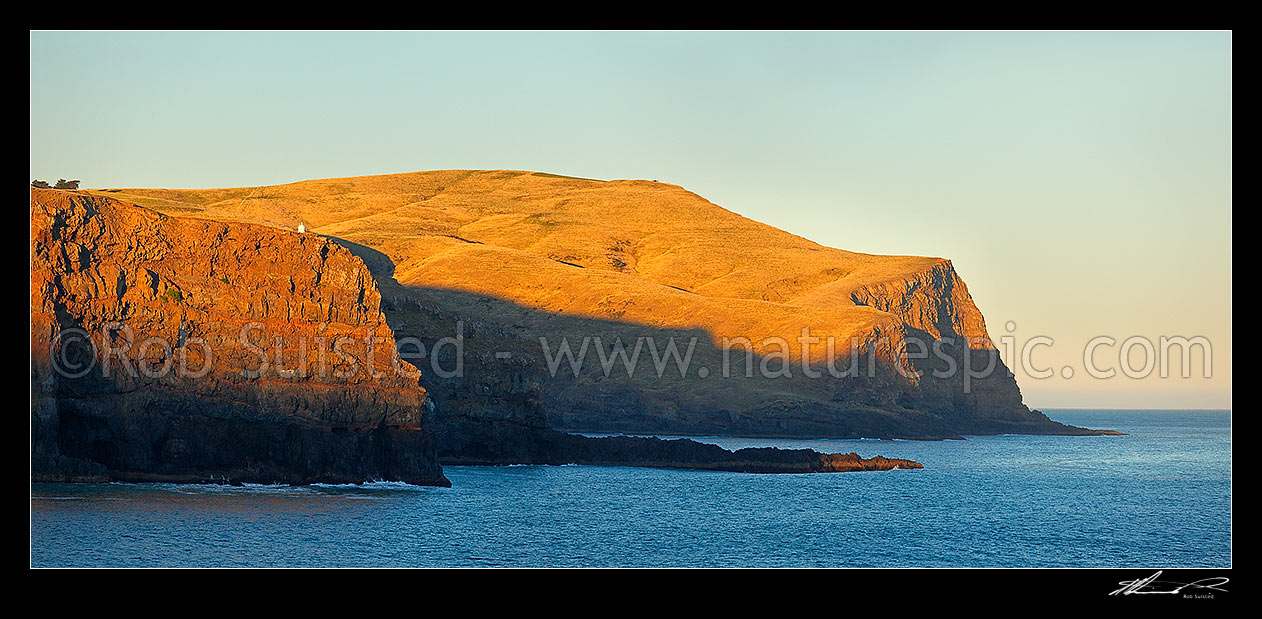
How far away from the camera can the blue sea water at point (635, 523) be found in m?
50.3

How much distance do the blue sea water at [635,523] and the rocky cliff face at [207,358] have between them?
2293 millimetres

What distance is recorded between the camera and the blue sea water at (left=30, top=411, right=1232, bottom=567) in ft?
165
